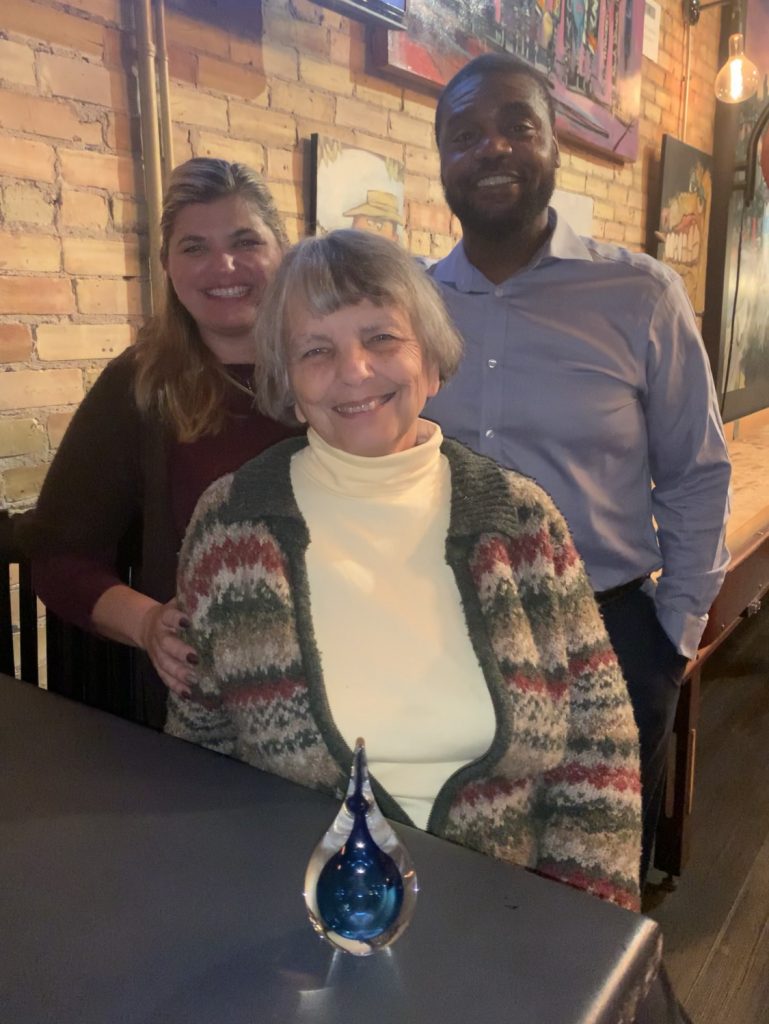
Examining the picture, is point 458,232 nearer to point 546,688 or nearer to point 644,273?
point 644,273

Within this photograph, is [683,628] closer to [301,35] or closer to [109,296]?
[109,296]

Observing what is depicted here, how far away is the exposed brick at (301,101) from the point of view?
77.3 inches

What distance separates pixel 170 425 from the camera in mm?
1404

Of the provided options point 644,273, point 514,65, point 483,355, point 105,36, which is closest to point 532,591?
point 483,355

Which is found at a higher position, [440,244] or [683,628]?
[440,244]

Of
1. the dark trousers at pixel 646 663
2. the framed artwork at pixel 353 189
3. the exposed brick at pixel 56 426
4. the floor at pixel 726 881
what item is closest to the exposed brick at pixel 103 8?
the framed artwork at pixel 353 189

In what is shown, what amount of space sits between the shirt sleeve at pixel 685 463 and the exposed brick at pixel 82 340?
1077 mm

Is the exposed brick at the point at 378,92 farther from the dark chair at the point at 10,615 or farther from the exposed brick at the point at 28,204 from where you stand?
the dark chair at the point at 10,615

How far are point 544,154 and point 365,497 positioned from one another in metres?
0.88

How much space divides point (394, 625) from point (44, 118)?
118 cm

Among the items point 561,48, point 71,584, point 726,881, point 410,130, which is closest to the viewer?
point 71,584

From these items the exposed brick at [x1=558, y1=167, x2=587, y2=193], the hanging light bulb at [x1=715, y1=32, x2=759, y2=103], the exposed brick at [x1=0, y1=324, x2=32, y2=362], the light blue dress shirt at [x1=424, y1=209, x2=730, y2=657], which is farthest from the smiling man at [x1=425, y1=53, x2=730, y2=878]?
the hanging light bulb at [x1=715, y1=32, x2=759, y2=103]

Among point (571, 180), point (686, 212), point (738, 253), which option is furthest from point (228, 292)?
point (738, 253)

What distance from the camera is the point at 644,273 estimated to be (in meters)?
1.58
